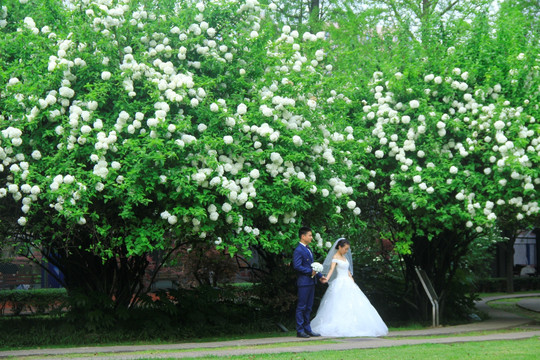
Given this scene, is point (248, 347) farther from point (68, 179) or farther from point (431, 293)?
point (431, 293)

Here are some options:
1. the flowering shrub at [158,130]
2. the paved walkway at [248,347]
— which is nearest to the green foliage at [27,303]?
the flowering shrub at [158,130]

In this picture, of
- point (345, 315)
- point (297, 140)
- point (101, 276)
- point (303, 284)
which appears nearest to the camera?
point (297, 140)

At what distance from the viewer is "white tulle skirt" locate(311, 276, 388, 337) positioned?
1248cm

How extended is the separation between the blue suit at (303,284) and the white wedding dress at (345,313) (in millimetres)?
579

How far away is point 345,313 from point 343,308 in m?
0.10

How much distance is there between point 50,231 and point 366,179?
5.47 m

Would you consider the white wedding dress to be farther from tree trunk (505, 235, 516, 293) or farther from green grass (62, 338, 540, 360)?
tree trunk (505, 235, 516, 293)

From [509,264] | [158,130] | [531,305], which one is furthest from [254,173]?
[509,264]

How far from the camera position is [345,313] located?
41.5ft

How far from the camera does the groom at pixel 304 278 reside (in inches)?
467

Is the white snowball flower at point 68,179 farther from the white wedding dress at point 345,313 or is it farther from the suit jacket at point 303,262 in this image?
the white wedding dress at point 345,313

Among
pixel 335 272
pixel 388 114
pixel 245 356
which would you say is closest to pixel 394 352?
pixel 245 356

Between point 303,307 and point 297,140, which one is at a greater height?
point 297,140

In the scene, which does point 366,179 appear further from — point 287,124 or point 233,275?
point 233,275
